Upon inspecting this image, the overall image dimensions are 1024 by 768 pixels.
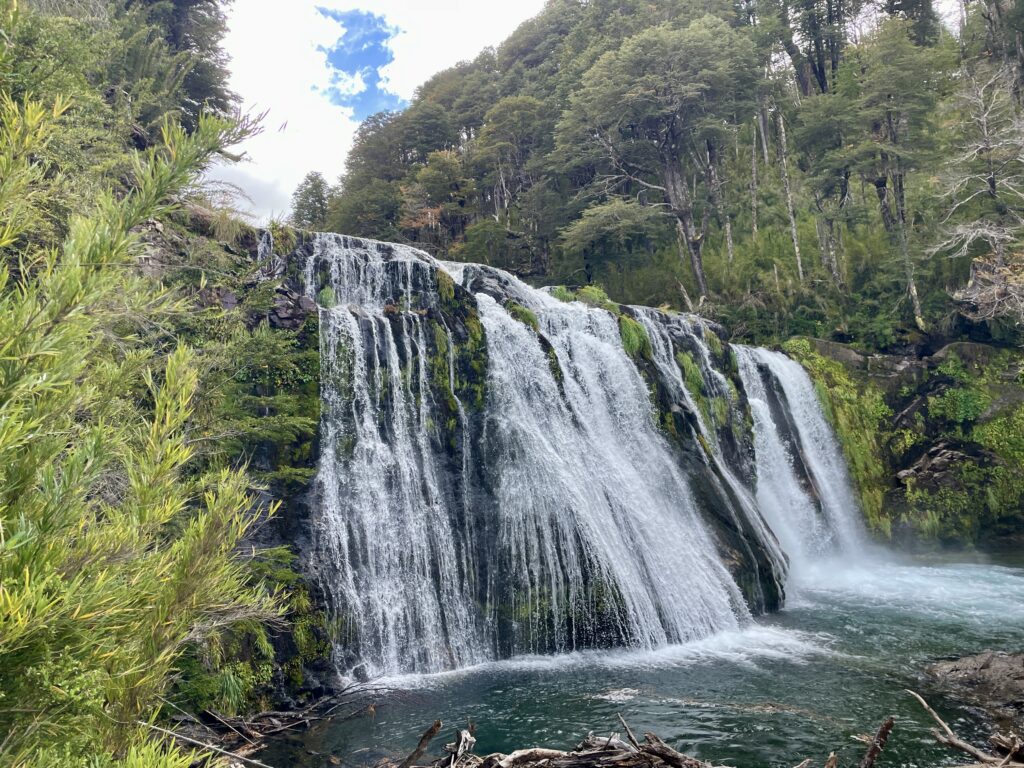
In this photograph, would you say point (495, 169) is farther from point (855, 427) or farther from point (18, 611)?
point (18, 611)

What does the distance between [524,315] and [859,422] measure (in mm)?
12341

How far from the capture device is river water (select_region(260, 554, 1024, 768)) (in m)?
6.54

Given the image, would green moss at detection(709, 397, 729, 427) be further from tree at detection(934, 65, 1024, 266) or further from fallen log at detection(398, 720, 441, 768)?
fallen log at detection(398, 720, 441, 768)

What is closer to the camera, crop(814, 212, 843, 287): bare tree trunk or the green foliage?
the green foliage

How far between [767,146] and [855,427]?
17.2 m

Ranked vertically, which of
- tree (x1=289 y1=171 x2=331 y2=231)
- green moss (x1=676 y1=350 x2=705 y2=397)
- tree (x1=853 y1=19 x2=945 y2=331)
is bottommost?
green moss (x1=676 y1=350 x2=705 y2=397)

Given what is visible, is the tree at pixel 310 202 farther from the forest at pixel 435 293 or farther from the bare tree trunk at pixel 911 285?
the bare tree trunk at pixel 911 285

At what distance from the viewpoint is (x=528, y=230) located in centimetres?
2975

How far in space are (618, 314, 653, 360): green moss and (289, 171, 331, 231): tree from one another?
25.4m

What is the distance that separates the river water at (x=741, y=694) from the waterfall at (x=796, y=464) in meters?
4.11

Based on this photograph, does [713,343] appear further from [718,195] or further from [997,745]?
[997,745]

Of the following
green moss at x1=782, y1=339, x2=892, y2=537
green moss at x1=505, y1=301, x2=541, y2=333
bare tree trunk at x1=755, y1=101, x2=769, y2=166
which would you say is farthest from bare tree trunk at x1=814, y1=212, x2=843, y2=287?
green moss at x1=505, y1=301, x2=541, y2=333

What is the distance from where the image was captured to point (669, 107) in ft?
81.1

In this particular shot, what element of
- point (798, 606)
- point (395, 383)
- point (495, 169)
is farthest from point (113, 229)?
point (495, 169)
